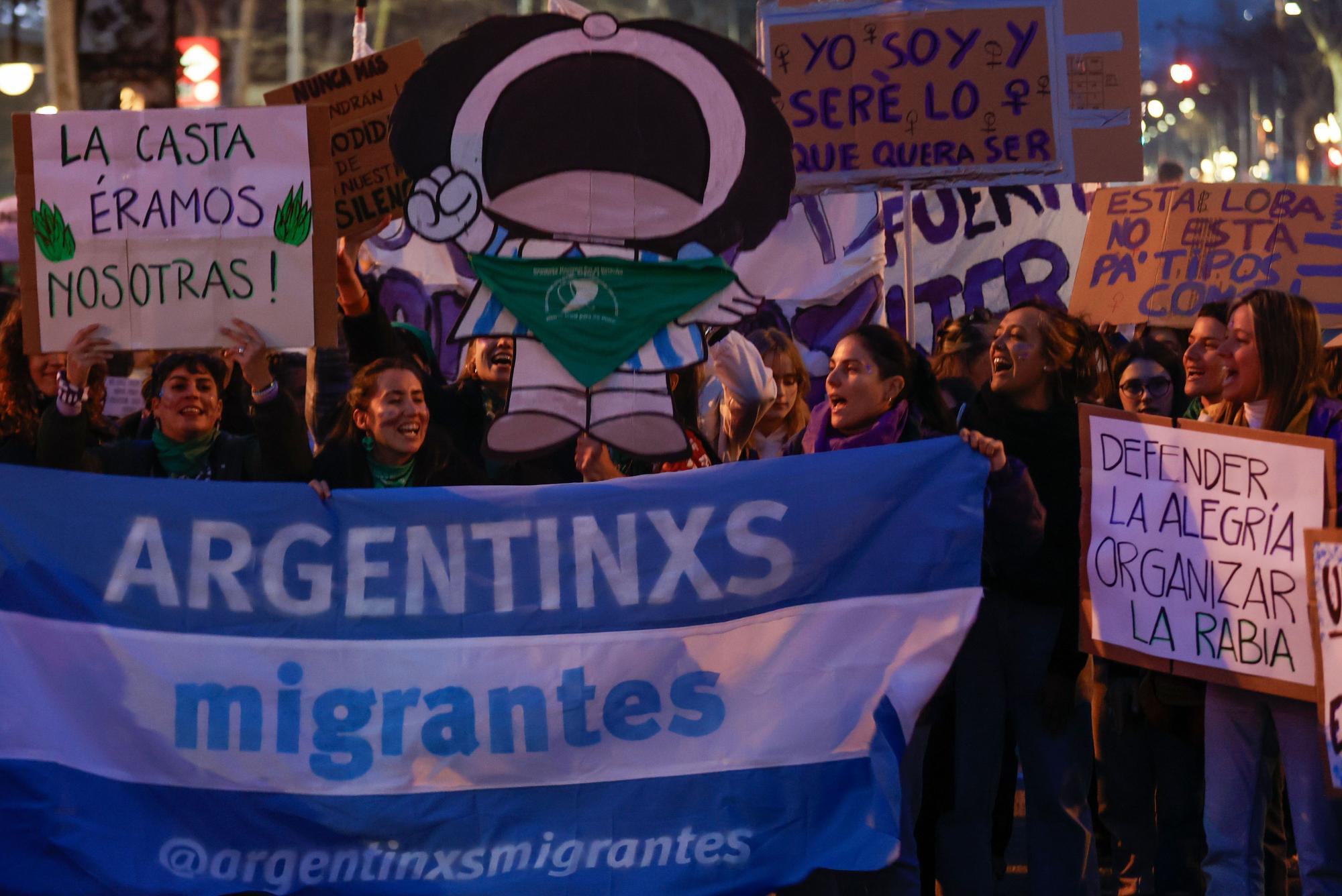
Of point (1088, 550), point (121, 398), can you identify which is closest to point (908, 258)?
point (1088, 550)

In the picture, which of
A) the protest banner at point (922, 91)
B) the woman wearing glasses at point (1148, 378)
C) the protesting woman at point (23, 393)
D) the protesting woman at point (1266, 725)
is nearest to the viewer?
the protesting woman at point (1266, 725)

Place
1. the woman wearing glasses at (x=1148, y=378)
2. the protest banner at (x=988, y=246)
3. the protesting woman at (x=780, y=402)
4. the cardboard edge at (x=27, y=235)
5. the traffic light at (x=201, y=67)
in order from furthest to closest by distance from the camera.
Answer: the traffic light at (x=201, y=67) < the protest banner at (x=988, y=246) < the protesting woman at (x=780, y=402) < the woman wearing glasses at (x=1148, y=378) < the cardboard edge at (x=27, y=235)

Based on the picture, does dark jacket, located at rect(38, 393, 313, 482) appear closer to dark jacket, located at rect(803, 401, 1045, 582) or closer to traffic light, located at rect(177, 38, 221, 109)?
dark jacket, located at rect(803, 401, 1045, 582)

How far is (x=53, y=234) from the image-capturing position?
4.75 m

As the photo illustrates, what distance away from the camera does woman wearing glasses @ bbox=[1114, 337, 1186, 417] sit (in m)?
5.77

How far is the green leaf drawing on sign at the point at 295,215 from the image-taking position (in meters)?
4.82

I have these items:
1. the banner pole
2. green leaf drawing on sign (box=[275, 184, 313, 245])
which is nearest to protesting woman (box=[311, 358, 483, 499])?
green leaf drawing on sign (box=[275, 184, 313, 245])

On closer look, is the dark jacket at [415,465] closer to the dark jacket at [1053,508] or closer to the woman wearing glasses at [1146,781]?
the dark jacket at [1053,508]

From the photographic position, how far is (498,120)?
15.3 ft

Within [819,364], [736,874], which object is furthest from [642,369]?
[819,364]

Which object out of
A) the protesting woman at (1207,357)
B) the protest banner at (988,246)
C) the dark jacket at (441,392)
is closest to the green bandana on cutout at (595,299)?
the dark jacket at (441,392)

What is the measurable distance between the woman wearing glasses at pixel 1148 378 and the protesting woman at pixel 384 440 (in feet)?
7.70

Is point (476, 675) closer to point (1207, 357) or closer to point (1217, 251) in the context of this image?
point (1207, 357)

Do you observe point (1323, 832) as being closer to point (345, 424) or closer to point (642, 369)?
point (642, 369)
